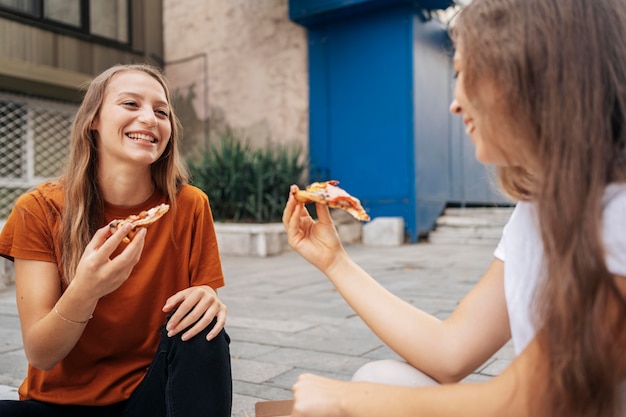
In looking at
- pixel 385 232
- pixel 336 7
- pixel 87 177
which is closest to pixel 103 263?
pixel 87 177

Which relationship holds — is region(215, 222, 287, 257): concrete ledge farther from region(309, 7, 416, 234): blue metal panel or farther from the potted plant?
region(309, 7, 416, 234): blue metal panel

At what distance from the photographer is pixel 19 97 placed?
30.8ft

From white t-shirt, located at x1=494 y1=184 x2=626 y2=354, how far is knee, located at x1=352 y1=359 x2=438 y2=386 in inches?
11.1

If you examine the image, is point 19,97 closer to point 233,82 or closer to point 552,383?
point 233,82

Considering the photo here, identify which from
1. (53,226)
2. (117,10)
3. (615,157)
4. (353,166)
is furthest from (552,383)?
(117,10)

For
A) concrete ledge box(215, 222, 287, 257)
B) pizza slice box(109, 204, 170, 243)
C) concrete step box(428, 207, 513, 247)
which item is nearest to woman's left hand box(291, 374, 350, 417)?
pizza slice box(109, 204, 170, 243)

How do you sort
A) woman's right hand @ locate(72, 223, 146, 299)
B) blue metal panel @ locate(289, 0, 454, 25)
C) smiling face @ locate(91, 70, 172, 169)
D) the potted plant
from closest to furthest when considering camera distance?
woman's right hand @ locate(72, 223, 146, 299), smiling face @ locate(91, 70, 172, 169), the potted plant, blue metal panel @ locate(289, 0, 454, 25)

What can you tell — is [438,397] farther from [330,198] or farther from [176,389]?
[176,389]

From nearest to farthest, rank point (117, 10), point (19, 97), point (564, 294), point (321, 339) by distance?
1. point (564, 294)
2. point (321, 339)
3. point (19, 97)
4. point (117, 10)

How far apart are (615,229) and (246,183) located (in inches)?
309

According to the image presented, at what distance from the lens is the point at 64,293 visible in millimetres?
1435

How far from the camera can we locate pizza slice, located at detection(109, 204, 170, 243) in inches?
58.6

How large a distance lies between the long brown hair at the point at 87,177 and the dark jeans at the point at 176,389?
0.33 metres

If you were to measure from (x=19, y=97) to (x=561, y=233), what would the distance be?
9998 millimetres
